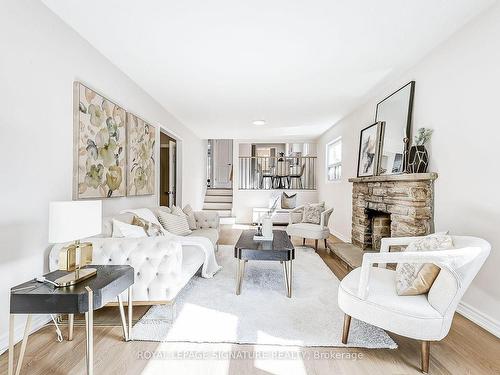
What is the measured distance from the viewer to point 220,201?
918 centimetres

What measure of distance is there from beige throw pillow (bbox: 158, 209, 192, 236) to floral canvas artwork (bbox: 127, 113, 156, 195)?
522 mm

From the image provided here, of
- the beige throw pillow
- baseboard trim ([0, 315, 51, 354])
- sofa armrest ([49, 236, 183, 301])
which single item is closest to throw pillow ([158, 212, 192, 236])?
the beige throw pillow

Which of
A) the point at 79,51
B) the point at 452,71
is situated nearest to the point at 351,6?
the point at 452,71

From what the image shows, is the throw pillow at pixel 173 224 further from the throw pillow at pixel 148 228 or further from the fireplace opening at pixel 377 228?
the fireplace opening at pixel 377 228

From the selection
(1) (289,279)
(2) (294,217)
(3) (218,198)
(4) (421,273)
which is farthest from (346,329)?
(3) (218,198)

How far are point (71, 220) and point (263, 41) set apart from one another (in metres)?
2.25

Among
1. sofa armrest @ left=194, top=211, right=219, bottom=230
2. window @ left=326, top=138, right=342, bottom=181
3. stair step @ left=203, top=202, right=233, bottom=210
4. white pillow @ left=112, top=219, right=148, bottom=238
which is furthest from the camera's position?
stair step @ left=203, top=202, right=233, bottom=210

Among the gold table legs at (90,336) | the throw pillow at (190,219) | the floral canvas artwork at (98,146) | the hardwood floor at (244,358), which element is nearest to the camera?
the gold table legs at (90,336)

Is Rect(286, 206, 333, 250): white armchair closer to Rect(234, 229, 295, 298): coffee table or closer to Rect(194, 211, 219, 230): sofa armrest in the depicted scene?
Rect(194, 211, 219, 230): sofa armrest

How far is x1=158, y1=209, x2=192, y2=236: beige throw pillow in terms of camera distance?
3.64m

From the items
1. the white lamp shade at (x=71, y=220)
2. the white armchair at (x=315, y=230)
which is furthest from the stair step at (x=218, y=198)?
the white lamp shade at (x=71, y=220)

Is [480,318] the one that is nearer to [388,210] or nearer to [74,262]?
[388,210]

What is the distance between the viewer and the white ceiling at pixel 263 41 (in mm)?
2180

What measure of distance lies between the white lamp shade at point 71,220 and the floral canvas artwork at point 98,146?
1.11 metres
